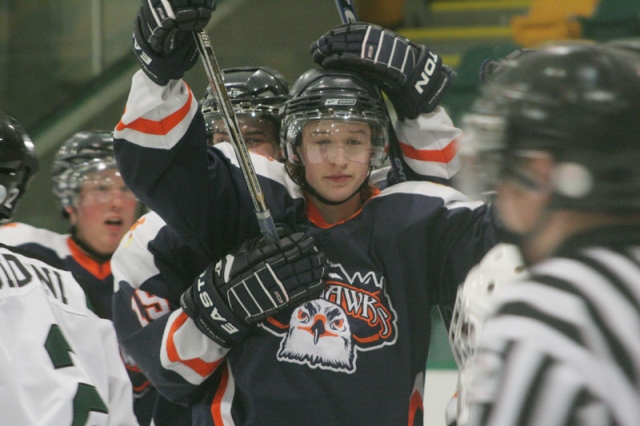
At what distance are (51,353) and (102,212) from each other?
1.53 meters

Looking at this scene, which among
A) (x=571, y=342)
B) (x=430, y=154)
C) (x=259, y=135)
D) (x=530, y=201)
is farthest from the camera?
(x=259, y=135)

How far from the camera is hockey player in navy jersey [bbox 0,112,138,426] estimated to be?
1.52m

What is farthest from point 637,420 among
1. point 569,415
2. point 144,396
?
point 144,396

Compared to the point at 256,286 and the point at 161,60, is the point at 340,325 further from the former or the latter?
the point at 161,60

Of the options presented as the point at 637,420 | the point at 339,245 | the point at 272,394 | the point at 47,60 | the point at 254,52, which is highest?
the point at 637,420

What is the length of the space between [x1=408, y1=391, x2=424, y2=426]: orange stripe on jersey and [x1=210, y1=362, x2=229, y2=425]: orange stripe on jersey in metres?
0.36

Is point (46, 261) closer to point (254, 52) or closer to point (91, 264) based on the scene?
point (91, 264)

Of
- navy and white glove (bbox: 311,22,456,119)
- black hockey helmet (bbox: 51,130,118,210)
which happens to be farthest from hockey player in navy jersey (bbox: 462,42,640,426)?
black hockey helmet (bbox: 51,130,118,210)

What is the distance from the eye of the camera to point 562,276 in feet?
2.92

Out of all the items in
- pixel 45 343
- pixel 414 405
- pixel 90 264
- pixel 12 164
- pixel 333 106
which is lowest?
pixel 90 264

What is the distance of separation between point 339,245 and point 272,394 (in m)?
0.31

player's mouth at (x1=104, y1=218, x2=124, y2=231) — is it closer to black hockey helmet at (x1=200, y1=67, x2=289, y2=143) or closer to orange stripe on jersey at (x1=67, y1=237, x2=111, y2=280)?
orange stripe on jersey at (x1=67, y1=237, x2=111, y2=280)

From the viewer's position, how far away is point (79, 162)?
3139mm

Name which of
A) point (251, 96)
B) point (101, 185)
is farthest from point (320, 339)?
point (101, 185)
